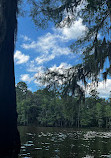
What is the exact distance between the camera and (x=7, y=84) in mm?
4805

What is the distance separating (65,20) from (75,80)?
2995mm

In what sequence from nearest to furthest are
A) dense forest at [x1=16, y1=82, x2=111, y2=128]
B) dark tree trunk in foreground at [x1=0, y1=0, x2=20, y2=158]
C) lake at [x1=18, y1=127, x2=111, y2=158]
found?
dark tree trunk in foreground at [x1=0, y1=0, x2=20, y2=158], lake at [x1=18, y1=127, x2=111, y2=158], dense forest at [x1=16, y1=82, x2=111, y2=128]

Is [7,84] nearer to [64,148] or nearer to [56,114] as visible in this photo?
[64,148]

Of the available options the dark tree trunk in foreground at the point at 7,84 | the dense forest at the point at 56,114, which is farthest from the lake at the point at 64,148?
the dense forest at the point at 56,114

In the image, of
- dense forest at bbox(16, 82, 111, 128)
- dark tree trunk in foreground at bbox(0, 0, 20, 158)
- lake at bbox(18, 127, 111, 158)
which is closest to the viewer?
dark tree trunk in foreground at bbox(0, 0, 20, 158)

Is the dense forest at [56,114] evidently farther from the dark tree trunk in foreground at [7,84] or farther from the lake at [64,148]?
the dark tree trunk in foreground at [7,84]

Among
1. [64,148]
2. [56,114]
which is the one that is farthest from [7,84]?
[56,114]

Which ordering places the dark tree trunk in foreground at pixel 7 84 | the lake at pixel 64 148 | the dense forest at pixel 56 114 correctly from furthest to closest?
the dense forest at pixel 56 114 < the lake at pixel 64 148 < the dark tree trunk in foreground at pixel 7 84

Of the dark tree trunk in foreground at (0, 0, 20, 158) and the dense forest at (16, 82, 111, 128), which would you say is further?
the dense forest at (16, 82, 111, 128)

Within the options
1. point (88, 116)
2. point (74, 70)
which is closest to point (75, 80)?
point (74, 70)

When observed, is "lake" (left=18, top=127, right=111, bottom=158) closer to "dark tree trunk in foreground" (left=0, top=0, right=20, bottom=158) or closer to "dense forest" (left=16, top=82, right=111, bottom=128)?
"dark tree trunk in foreground" (left=0, top=0, right=20, bottom=158)

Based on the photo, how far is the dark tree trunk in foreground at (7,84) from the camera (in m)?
4.40

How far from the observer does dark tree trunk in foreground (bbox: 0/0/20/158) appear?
4402 mm

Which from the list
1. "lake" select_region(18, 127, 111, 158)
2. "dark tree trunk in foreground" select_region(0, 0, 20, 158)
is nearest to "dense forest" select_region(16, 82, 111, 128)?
"lake" select_region(18, 127, 111, 158)
